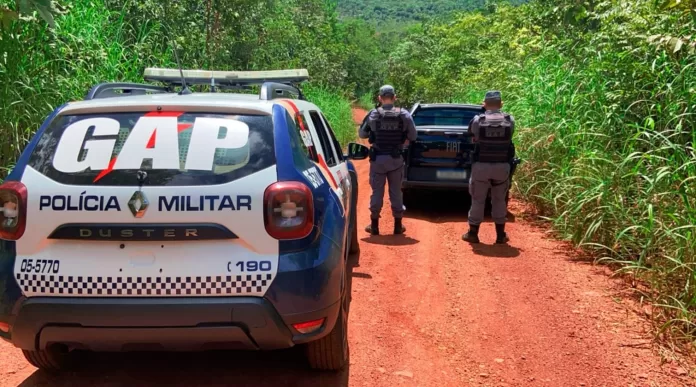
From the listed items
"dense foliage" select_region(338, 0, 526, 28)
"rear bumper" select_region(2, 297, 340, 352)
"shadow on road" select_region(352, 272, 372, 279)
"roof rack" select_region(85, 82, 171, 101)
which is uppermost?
"dense foliage" select_region(338, 0, 526, 28)

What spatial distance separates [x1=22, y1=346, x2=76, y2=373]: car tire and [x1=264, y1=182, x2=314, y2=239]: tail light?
143 centimetres

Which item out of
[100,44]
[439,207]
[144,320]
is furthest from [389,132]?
[144,320]

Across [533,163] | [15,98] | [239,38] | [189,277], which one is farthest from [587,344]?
[239,38]

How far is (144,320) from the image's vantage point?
9.50 ft

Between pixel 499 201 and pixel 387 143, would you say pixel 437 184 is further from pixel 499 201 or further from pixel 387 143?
pixel 499 201

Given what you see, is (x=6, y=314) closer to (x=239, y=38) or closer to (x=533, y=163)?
(x=533, y=163)

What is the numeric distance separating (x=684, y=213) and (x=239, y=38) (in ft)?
40.0

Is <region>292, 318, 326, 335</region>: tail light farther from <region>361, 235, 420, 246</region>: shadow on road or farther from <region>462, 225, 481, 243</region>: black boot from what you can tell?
<region>462, 225, 481, 243</region>: black boot

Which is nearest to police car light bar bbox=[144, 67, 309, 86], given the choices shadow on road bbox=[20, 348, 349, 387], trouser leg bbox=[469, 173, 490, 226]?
shadow on road bbox=[20, 348, 349, 387]

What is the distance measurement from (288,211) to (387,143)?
4.61 meters

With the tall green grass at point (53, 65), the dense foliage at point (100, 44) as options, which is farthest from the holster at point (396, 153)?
the tall green grass at point (53, 65)

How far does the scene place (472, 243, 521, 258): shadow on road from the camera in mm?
6680

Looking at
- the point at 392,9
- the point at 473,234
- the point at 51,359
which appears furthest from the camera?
the point at 392,9

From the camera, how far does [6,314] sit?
2.97 m
